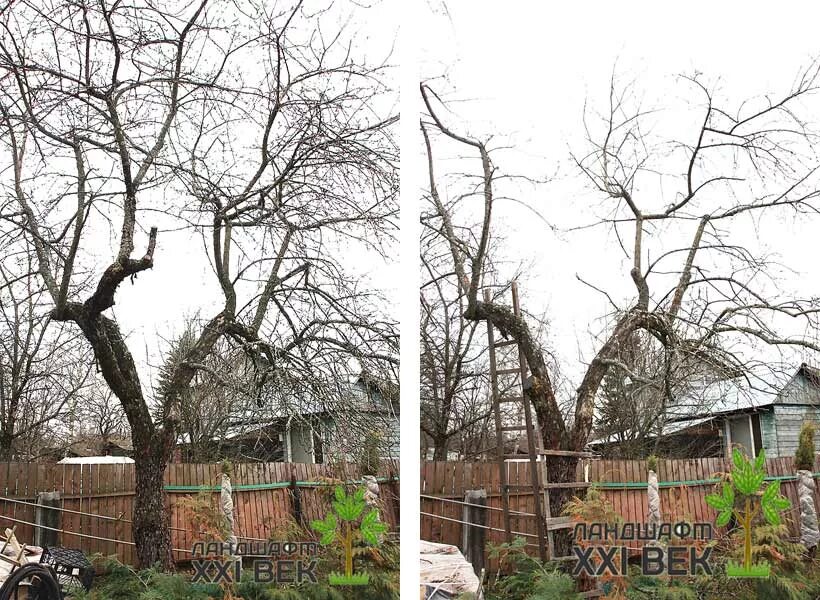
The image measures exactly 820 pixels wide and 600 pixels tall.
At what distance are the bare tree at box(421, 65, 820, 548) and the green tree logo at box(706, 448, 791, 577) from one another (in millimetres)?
430

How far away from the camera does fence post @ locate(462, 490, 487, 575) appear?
3596 millimetres

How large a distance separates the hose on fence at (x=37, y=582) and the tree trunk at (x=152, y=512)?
13.2 inches

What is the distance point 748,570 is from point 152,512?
2469mm

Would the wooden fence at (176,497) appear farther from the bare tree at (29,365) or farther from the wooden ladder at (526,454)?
the wooden ladder at (526,454)

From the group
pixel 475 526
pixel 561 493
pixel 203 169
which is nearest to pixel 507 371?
pixel 561 493

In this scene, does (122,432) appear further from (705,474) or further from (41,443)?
(705,474)

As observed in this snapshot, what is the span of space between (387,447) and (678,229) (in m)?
1.62

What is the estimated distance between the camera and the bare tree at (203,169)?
12.0 feet

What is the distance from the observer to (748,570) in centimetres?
335

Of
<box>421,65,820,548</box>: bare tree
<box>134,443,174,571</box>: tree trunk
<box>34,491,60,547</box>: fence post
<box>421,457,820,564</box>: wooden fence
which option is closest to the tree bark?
<box>134,443,174,571</box>: tree trunk

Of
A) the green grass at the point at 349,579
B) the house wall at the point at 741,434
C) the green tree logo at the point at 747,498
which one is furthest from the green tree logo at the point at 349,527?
the house wall at the point at 741,434

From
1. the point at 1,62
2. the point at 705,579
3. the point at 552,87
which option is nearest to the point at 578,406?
the point at 705,579

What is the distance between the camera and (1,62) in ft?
12.1

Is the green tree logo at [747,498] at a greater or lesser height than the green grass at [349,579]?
greater
